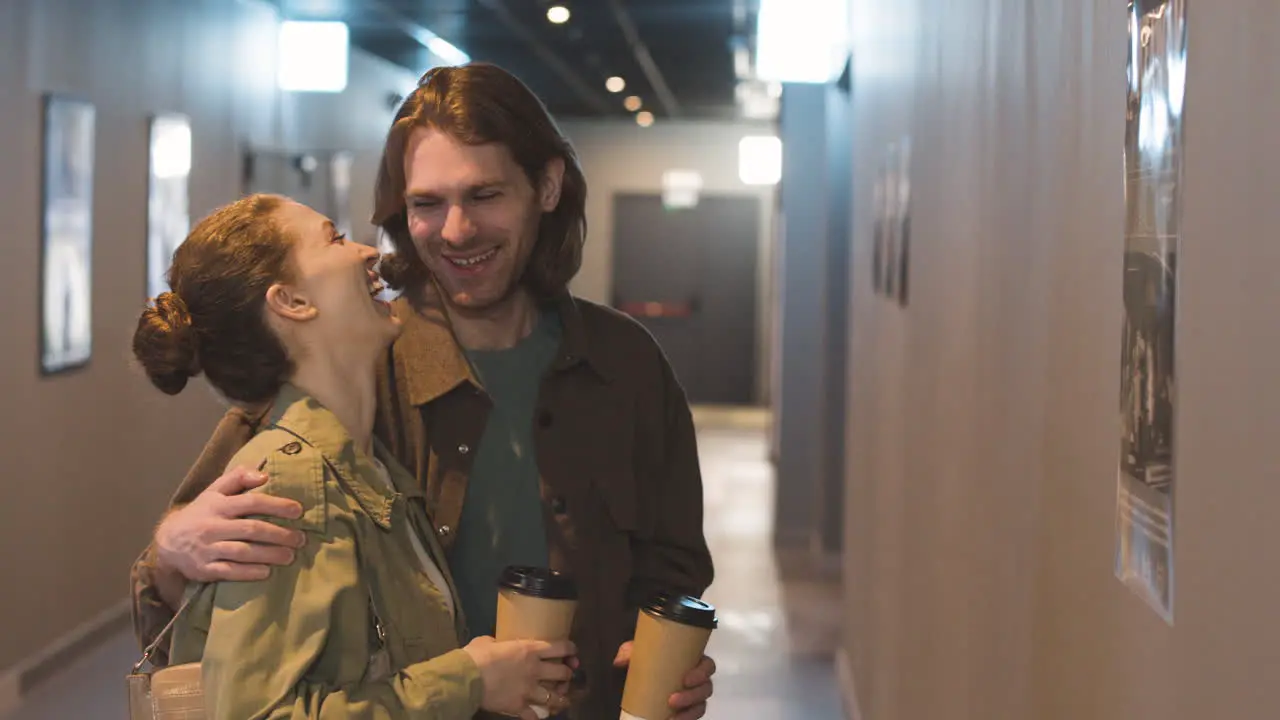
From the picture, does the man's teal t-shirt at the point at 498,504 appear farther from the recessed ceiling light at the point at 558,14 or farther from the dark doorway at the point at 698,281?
the dark doorway at the point at 698,281

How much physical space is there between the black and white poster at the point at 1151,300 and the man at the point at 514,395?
22.9 inches

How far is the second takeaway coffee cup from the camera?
1777 millimetres

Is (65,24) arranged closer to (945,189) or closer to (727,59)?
(945,189)

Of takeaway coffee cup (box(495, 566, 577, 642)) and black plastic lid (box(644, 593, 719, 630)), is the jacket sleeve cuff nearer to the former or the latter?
takeaway coffee cup (box(495, 566, 577, 642))

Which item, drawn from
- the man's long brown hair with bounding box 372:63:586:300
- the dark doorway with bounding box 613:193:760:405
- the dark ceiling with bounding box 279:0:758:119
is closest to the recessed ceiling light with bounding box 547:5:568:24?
the dark ceiling with bounding box 279:0:758:119

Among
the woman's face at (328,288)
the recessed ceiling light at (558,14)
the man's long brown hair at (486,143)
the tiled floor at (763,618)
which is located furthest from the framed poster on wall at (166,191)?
the woman's face at (328,288)

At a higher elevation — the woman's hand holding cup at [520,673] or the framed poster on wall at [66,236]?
the framed poster on wall at [66,236]

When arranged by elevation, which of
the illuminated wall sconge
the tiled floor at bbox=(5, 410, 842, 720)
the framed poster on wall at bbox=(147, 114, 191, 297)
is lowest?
the tiled floor at bbox=(5, 410, 842, 720)

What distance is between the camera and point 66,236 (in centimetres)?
635

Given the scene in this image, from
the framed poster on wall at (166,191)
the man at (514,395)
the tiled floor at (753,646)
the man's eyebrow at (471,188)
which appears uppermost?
the framed poster on wall at (166,191)

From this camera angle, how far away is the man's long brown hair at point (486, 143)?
6.47 ft

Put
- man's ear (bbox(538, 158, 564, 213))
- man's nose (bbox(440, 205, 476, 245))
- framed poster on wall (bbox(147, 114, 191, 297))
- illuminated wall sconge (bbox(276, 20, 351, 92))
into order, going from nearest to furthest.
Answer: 1. man's nose (bbox(440, 205, 476, 245))
2. man's ear (bbox(538, 158, 564, 213))
3. framed poster on wall (bbox(147, 114, 191, 297))
4. illuminated wall sconge (bbox(276, 20, 351, 92))

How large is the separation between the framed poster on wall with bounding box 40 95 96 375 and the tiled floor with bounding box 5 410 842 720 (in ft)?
4.27

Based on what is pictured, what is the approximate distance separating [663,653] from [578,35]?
9.44 metres
